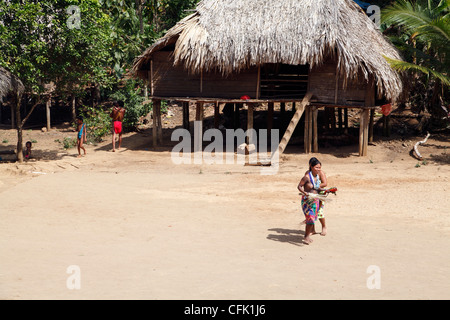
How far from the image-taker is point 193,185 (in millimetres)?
12445

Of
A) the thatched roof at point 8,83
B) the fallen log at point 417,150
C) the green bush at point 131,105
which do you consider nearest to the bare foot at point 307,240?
the fallen log at point 417,150

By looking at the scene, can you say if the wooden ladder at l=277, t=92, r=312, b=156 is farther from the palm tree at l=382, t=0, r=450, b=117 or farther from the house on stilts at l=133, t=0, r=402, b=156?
the palm tree at l=382, t=0, r=450, b=117

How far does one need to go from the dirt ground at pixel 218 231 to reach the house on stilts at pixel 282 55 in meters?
1.93

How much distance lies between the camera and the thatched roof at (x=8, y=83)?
13.8 metres

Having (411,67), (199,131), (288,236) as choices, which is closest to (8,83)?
(199,131)

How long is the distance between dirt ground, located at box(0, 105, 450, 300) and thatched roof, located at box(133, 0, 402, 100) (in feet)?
8.92

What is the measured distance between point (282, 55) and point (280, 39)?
0.47 metres

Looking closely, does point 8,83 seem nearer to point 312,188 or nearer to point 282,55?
point 282,55

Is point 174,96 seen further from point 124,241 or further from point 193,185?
point 124,241

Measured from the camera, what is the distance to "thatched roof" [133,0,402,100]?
50.4 feet

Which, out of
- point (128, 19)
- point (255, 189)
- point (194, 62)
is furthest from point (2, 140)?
point (255, 189)

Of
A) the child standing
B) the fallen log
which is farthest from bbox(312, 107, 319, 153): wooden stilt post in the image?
the child standing

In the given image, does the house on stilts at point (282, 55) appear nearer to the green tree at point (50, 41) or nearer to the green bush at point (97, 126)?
the green tree at point (50, 41)

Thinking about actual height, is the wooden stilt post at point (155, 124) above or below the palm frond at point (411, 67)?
below
